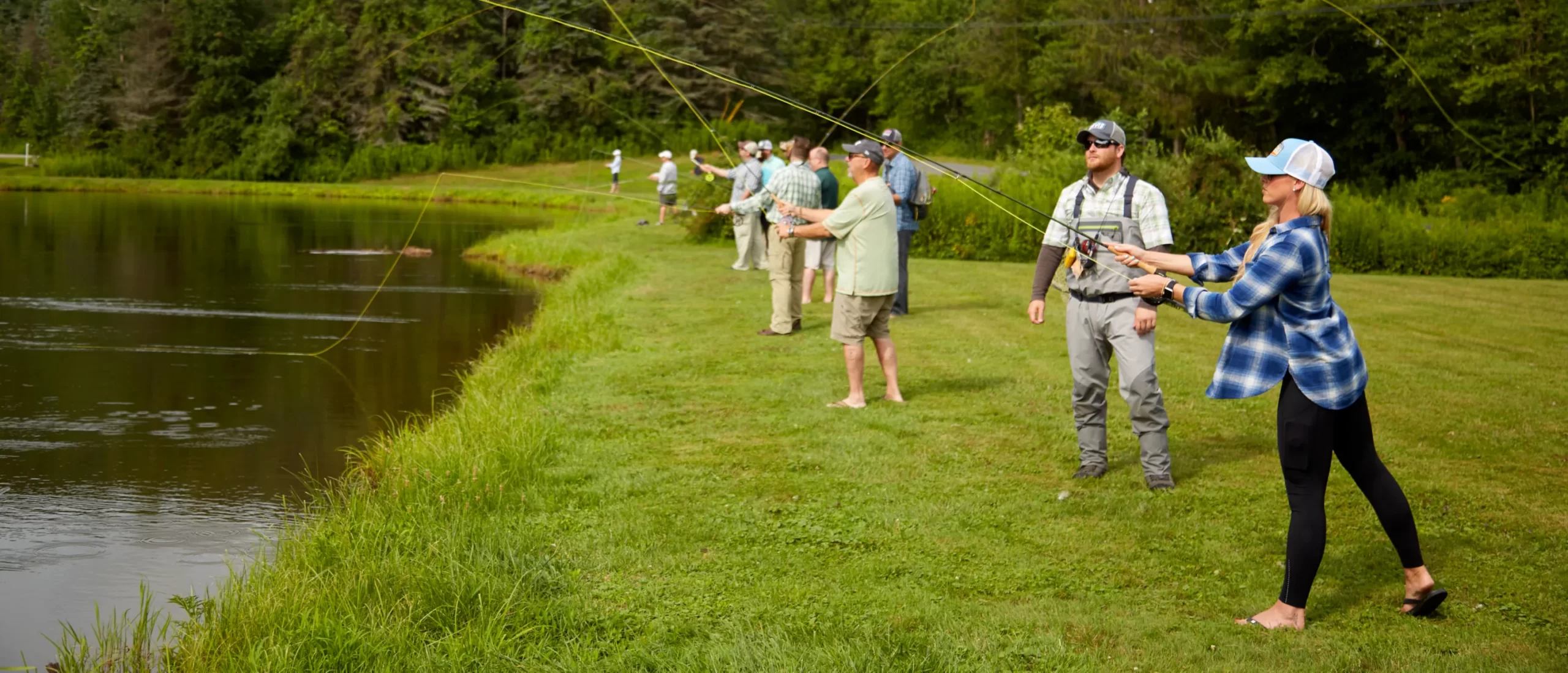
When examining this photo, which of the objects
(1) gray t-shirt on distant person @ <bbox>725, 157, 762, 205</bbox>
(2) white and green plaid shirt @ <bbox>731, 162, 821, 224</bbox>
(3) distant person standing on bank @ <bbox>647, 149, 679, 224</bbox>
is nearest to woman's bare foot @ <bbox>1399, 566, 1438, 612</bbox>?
(2) white and green plaid shirt @ <bbox>731, 162, 821, 224</bbox>

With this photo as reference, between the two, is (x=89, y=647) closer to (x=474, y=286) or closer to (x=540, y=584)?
(x=540, y=584)

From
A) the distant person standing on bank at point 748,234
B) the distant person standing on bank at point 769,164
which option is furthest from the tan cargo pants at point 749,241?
the distant person standing on bank at point 769,164

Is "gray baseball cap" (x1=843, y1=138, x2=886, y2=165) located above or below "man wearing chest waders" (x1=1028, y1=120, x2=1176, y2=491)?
above

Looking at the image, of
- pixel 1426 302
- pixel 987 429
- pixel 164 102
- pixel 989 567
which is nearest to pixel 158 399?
pixel 987 429

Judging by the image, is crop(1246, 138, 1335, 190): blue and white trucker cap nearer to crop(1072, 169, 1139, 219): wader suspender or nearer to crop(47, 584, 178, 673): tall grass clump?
crop(1072, 169, 1139, 219): wader suspender

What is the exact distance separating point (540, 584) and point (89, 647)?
5.77 feet

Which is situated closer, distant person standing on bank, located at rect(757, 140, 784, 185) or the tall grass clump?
the tall grass clump

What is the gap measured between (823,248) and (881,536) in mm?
8506

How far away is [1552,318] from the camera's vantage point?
1434 centimetres

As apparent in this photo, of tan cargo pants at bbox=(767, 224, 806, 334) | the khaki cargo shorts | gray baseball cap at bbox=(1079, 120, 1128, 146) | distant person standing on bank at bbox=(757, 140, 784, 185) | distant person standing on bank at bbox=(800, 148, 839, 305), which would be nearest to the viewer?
gray baseball cap at bbox=(1079, 120, 1128, 146)

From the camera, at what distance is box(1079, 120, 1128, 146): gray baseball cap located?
638 cm

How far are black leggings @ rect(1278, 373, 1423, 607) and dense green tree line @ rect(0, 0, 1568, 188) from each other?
87.5 feet

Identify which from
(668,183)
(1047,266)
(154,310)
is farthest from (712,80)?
(1047,266)

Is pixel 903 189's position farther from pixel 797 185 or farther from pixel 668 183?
pixel 668 183
